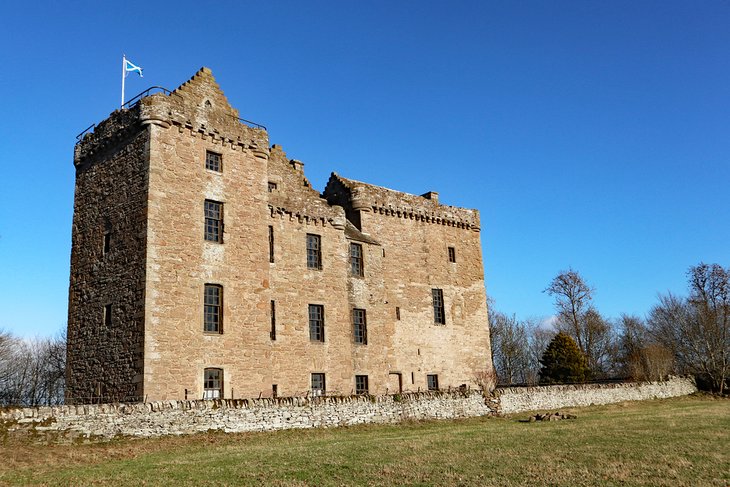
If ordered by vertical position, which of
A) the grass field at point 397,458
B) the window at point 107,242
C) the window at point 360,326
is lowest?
the grass field at point 397,458

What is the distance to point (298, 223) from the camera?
29375mm

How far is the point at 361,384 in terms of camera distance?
30.4 metres

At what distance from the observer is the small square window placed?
33.8 metres

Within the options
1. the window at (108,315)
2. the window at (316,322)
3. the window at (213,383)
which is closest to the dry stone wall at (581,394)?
the window at (316,322)

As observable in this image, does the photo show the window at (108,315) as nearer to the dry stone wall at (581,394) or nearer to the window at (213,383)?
the window at (213,383)

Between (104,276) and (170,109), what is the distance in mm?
7121

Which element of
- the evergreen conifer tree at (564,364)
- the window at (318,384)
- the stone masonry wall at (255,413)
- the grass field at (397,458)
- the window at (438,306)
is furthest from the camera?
the evergreen conifer tree at (564,364)

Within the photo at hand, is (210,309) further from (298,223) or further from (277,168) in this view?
(277,168)

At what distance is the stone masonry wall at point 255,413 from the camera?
1628 centimetres

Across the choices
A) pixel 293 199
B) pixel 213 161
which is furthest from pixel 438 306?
pixel 213 161

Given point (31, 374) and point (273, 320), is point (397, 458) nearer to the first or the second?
point (273, 320)

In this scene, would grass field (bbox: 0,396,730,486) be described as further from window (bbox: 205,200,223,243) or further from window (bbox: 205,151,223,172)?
window (bbox: 205,151,223,172)

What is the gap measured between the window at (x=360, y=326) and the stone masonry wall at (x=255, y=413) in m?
5.96

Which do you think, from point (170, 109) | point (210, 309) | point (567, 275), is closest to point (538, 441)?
point (210, 309)
